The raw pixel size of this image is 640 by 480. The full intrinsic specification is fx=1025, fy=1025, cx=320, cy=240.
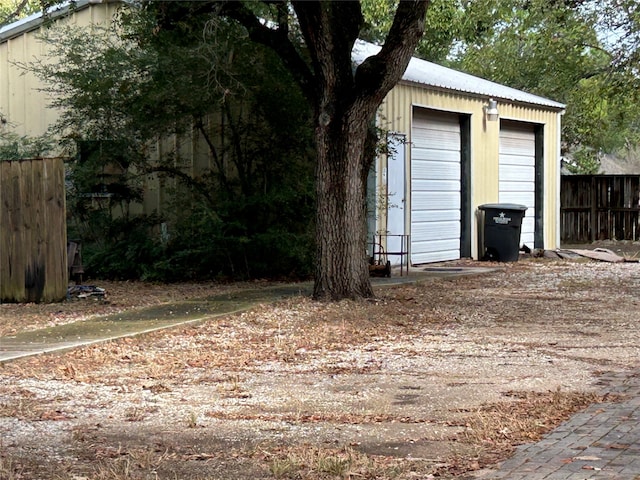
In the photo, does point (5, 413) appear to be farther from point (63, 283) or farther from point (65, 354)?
point (63, 283)

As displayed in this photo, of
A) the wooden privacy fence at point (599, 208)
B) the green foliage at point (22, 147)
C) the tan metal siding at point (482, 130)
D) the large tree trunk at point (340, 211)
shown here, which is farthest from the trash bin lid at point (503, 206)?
the green foliage at point (22, 147)

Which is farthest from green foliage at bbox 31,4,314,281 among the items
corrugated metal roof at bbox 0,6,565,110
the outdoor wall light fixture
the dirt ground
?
the outdoor wall light fixture

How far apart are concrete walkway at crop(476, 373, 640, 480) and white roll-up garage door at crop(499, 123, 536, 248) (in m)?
16.5

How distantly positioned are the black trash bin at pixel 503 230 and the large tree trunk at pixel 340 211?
8.40 meters

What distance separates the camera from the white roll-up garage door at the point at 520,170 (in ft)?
Answer: 76.4

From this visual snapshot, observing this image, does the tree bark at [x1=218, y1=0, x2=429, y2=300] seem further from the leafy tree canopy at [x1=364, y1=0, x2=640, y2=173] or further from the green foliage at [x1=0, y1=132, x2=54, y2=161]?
the leafy tree canopy at [x1=364, y1=0, x2=640, y2=173]

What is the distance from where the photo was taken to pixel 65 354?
942 centimetres

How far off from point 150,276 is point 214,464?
34.8ft

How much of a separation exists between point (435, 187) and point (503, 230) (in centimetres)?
178

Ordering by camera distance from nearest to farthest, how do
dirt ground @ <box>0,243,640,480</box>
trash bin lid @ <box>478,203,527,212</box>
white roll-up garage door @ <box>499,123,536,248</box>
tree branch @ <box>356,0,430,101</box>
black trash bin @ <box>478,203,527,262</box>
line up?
dirt ground @ <box>0,243,640,480</box>
tree branch @ <box>356,0,430,101</box>
trash bin lid @ <box>478,203,527,212</box>
black trash bin @ <box>478,203,527,262</box>
white roll-up garage door @ <box>499,123,536,248</box>

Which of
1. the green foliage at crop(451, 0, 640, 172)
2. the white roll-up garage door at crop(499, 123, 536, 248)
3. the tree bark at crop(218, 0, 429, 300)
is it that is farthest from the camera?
the green foliage at crop(451, 0, 640, 172)

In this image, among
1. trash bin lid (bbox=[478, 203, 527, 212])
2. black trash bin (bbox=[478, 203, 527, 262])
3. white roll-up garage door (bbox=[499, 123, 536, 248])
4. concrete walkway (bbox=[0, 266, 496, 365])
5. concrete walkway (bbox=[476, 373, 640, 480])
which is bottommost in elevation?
concrete walkway (bbox=[476, 373, 640, 480])

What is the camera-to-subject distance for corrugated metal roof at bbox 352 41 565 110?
19.2 meters

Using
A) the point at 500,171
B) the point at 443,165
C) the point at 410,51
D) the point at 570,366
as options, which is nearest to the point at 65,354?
the point at 570,366
